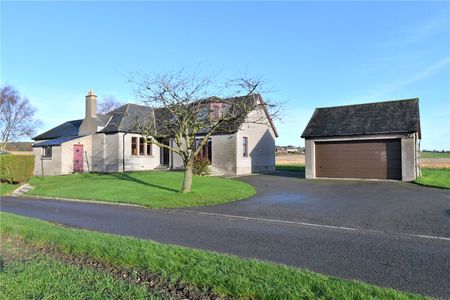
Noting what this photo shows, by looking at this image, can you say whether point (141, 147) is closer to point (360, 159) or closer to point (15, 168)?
point (15, 168)

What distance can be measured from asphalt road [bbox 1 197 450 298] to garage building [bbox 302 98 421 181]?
15018mm

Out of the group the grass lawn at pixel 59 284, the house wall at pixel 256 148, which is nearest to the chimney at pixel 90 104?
the house wall at pixel 256 148

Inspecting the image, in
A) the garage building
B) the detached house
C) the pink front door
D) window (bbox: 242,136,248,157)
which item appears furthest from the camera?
the pink front door

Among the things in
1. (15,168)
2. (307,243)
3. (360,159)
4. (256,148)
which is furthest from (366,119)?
(15,168)

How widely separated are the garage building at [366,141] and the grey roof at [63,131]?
23.0 meters

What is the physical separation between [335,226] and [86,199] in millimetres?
11697

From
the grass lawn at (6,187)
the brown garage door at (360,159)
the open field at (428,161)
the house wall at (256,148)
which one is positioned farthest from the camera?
the open field at (428,161)

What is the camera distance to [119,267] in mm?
5867

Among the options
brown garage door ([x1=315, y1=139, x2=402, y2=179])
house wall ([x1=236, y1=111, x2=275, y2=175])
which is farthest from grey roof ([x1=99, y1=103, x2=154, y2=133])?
brown garage door ([x1=315, y1=139, x2=402, y2=179])

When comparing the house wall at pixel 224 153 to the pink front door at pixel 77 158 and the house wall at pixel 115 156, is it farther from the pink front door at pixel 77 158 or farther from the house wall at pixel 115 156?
the pink front door at pixel 77 158

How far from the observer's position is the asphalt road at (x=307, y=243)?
549 centimetres

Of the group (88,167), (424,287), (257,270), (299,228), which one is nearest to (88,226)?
(299,228)

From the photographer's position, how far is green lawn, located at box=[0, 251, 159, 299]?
178 inches

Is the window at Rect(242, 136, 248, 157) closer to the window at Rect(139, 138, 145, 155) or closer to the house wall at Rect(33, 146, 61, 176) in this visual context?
the window at Rect(139, 138, 145, 155)
